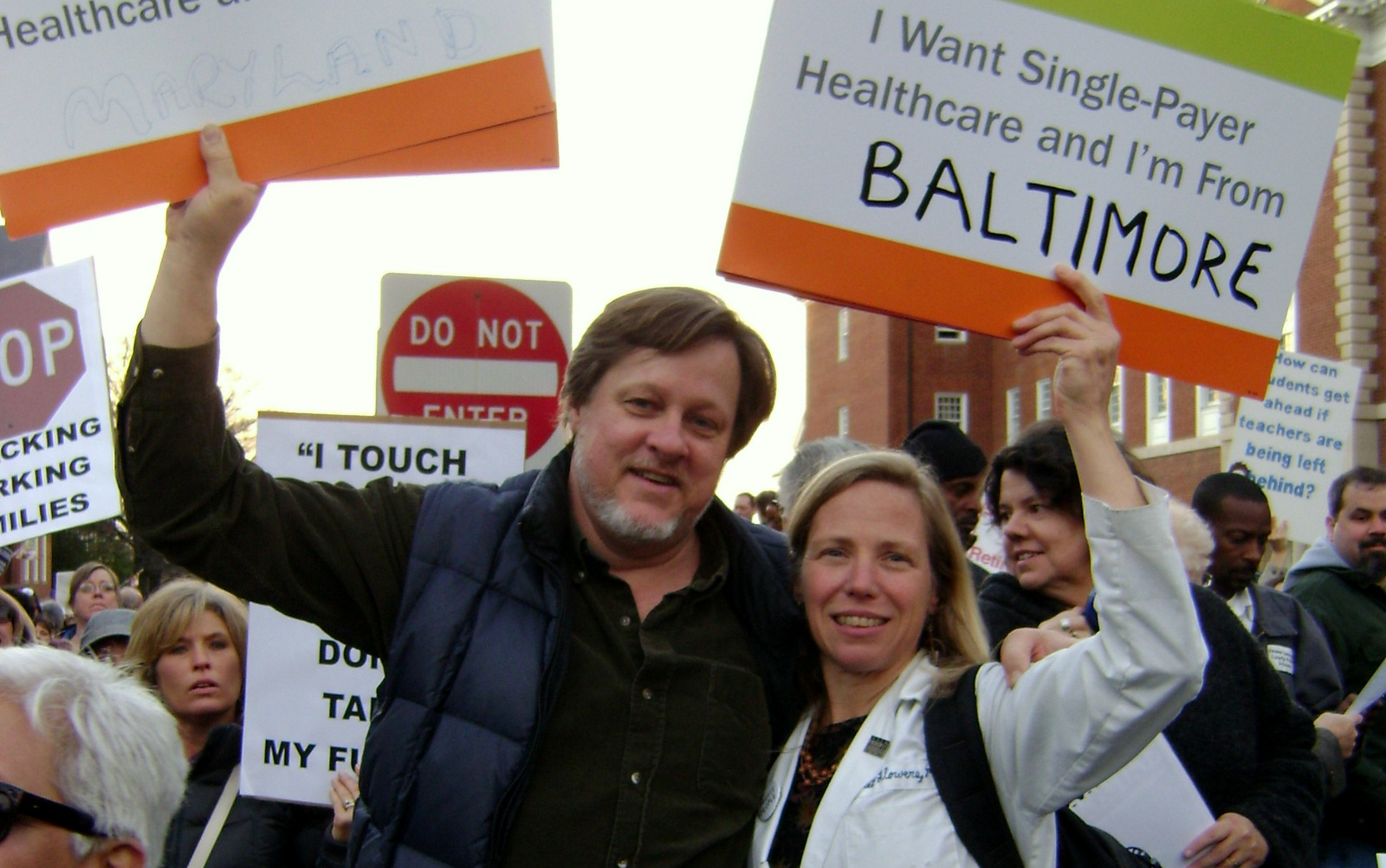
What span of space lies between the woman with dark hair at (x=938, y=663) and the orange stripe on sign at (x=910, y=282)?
117 millimetres

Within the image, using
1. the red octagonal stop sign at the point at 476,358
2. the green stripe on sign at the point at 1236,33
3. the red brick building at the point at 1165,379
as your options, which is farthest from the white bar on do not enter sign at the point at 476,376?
the red brick building at the point at 1165,379

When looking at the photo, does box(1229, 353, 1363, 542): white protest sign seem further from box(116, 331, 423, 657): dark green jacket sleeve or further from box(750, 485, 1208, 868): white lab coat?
box(116, 331, 423, 657): dark green jacket sleeve

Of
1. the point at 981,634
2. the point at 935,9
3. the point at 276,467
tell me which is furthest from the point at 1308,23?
the point at 276,467

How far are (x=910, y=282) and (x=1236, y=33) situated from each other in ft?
3.11

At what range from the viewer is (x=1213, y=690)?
354 cm

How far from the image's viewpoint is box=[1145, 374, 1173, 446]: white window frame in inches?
1433

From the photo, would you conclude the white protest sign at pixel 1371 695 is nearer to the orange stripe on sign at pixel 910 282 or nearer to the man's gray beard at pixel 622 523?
the orange stripe on sign at pixel 910 282

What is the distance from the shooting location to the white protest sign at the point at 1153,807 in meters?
3.25

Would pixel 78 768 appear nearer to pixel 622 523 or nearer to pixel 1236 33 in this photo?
pixel 622 523

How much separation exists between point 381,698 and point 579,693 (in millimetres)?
409

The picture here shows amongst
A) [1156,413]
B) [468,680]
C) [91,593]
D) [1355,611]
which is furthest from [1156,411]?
[468,680]

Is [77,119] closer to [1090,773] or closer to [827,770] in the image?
[827,770]

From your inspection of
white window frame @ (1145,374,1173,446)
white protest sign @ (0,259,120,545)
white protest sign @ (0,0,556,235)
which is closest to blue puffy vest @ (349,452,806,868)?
white protest sign @ (0,0,556,235)

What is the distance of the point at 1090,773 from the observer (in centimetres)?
262
